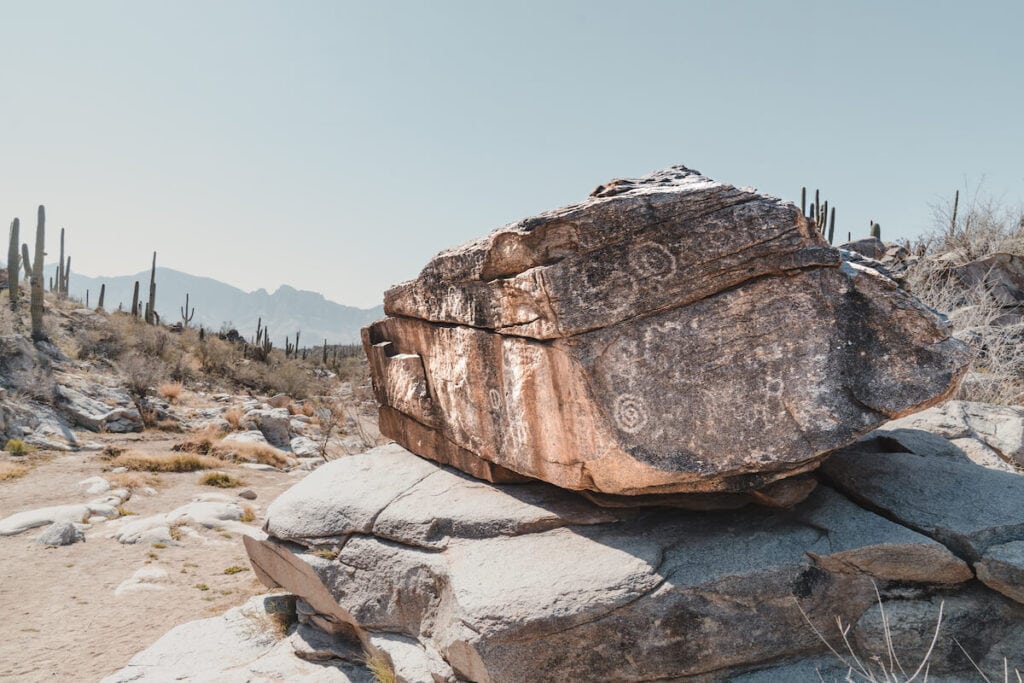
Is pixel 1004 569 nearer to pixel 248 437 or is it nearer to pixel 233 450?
pixel 233 450

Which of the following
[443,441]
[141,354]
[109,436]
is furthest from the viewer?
[141,354]

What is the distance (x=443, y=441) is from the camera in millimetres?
5996

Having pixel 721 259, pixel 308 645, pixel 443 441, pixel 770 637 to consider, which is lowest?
pixel 308 645

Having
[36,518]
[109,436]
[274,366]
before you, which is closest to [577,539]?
[36,518]

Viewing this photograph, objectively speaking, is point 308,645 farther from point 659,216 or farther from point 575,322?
point 659,216

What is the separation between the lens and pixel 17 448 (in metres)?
12.5

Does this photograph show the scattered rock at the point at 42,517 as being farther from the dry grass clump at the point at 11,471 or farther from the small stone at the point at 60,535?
the dry grass clump at the point at 11,471

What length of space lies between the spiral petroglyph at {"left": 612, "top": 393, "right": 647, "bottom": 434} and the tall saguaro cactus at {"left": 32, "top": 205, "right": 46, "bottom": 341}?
20150 mm

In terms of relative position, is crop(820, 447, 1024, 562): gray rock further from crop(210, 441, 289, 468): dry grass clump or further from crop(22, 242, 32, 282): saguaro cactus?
crop(22, 242, 32, 282): saguaro cactus

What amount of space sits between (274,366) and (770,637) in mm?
28168

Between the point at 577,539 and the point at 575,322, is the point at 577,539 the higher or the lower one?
the lower one

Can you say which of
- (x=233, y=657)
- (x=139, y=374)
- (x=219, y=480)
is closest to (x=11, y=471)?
(x=219, y=480)

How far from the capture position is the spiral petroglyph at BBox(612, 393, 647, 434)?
12.9ft

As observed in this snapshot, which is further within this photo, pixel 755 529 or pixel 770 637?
pixel 755 529
